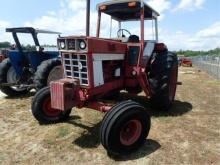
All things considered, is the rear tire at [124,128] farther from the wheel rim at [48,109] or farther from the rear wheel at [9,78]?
the rear wheel at [9,78]

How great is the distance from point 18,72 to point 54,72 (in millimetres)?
1532

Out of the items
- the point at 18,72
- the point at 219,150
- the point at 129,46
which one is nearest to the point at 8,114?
the point at 18,72

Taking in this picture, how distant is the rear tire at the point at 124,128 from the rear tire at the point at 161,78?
197cm

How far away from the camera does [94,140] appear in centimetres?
523

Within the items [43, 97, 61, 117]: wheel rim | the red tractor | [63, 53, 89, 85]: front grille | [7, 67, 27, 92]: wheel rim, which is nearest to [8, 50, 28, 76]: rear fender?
[7, 67, 27, 92]: wheel rim

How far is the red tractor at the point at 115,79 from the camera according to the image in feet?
15.3

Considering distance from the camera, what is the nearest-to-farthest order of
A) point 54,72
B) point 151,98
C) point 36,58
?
point 151,98, point 54,72, point 36,58

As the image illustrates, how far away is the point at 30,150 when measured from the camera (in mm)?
4879

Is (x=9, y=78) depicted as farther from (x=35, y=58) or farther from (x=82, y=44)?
(x=82, y=44)

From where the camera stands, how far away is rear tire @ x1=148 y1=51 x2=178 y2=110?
679cm

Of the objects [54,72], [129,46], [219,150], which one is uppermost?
[129,46]

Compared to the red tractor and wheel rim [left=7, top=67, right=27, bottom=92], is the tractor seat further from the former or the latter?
wheel rim [left=7, top=67, right=27, bottom=92]

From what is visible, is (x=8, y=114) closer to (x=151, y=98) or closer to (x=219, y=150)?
(x=151, y=98)

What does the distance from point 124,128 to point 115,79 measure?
170 centimetres
